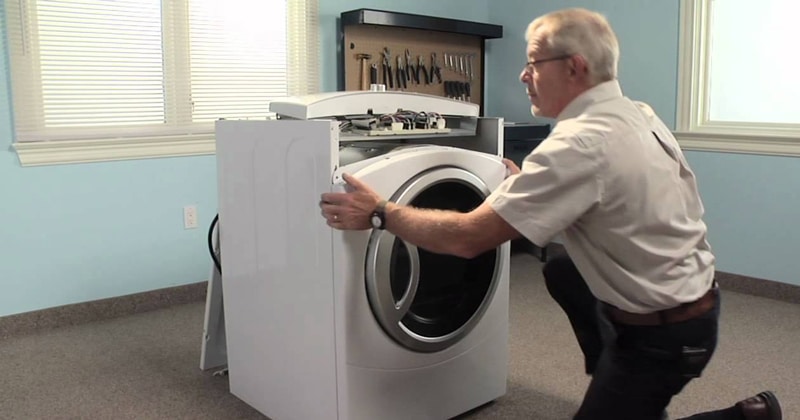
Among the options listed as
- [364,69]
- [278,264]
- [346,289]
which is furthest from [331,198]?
[364,69]

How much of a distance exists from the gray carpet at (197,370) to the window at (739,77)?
2.80 feet

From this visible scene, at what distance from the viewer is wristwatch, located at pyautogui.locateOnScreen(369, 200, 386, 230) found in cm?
168

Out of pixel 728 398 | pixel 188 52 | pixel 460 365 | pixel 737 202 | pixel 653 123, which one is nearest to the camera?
pixel 653 123

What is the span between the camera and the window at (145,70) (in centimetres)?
292

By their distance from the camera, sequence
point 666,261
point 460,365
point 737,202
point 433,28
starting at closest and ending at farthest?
1. point 666,261
2. point 460,365
3. point 737,202
4. point 433,28

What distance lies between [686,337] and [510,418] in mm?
763

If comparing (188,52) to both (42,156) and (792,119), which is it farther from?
(792,119)

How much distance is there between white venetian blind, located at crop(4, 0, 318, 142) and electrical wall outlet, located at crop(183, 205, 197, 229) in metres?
0.36

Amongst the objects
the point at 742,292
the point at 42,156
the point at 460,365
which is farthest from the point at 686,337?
the point at 42,156

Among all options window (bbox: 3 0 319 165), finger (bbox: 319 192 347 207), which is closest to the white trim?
window (bbox: 3 0 319 165)

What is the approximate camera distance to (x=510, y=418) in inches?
85.7

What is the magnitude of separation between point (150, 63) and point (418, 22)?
154cm

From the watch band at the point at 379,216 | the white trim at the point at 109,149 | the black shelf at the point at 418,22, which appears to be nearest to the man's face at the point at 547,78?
the watch band at the point at 379,216

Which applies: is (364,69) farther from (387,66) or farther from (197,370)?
(197,370)
